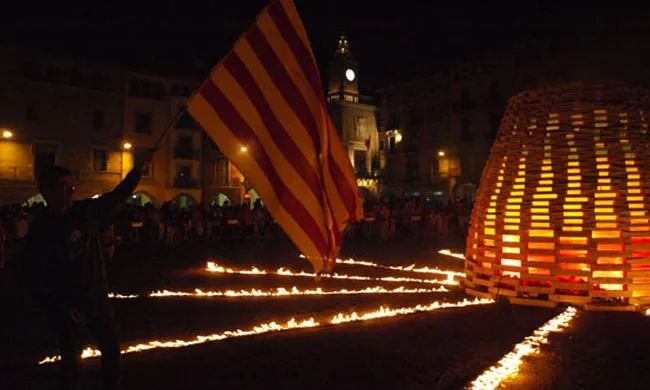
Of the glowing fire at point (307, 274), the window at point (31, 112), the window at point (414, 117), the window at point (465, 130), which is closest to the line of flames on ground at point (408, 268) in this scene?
the glowing fire at point (307, 274)

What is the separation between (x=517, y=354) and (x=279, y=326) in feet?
10.3

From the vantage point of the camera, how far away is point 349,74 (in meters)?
60.1

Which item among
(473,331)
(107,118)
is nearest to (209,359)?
(473,331)

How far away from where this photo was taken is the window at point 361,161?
6019cm

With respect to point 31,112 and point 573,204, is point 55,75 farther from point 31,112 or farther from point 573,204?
point 573,204

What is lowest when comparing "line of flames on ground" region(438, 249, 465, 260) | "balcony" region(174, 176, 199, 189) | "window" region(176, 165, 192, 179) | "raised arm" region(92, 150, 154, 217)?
"line of flames on ground" region(438, 249, 465, 260)

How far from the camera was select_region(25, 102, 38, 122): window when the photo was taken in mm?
41688

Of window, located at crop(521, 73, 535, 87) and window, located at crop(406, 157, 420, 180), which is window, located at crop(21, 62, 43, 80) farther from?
window, located at crop(521, 73, 535, 87)

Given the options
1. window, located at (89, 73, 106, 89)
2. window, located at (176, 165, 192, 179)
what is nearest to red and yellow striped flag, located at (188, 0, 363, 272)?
window, located at (89, 73, 106, 89)

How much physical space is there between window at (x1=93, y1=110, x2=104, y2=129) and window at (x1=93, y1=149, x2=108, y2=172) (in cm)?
201

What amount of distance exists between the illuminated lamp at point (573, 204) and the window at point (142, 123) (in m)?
42.2

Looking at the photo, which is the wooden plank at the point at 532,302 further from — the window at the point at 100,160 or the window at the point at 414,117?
the window at the point at 414,117

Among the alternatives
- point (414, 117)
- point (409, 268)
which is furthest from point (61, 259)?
point (414, 117)

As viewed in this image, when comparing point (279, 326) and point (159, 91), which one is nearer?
point (279, 326)
